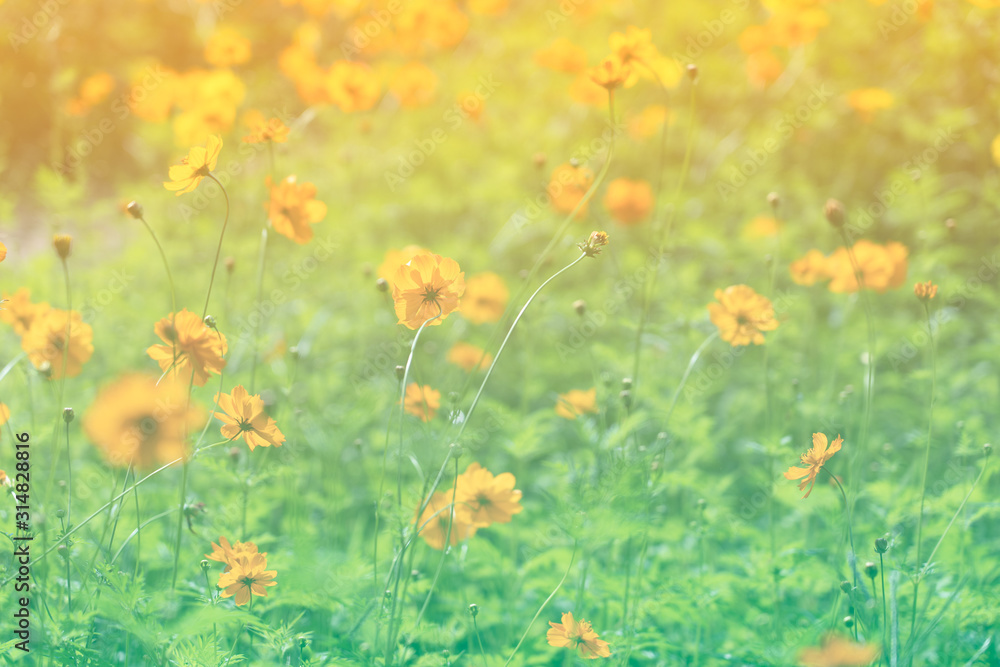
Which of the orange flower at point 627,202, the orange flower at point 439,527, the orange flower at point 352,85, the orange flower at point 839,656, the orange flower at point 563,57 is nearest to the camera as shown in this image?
the orange flower at point 839,656

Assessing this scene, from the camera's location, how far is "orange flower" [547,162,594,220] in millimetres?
1622

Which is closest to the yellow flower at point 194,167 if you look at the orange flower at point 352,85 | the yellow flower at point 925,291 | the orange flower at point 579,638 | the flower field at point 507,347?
the flower field at point 507,347

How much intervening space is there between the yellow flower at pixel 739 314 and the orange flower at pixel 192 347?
0.94 meters

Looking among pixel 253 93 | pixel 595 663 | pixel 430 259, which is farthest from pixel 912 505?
pixel 253 93

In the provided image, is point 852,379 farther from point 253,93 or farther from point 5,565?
point 253,93

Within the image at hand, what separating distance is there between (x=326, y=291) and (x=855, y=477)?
2246 millimetres

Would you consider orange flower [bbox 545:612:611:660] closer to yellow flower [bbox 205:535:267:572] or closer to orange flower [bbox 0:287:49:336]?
yellow flower [bbox 205:535:267:572]

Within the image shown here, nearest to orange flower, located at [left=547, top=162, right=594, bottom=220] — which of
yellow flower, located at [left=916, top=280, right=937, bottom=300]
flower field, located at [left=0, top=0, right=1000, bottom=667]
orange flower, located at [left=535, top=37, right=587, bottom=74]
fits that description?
flower field, located at [left=0, top=0, right=1000, bottom=667]

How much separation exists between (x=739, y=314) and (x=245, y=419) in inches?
38.7

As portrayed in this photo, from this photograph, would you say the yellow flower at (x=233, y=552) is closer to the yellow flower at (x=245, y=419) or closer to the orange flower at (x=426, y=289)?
the yellow flower at (x=245, y=419)

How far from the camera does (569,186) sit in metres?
2.09

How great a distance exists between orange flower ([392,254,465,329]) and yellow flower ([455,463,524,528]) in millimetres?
381

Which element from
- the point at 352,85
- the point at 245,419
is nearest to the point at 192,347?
the point at 245,419

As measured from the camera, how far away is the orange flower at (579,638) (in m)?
1.14
